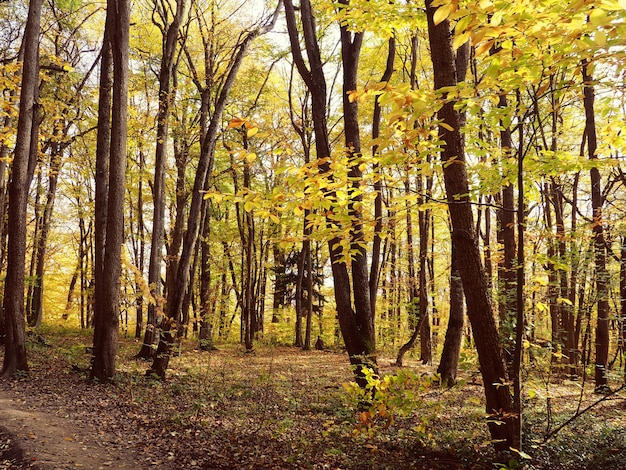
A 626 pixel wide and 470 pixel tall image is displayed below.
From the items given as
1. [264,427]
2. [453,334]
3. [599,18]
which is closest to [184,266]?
[264,427]

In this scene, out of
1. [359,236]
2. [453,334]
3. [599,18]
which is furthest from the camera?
[453,334]

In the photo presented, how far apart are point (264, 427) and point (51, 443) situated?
8.55 ft

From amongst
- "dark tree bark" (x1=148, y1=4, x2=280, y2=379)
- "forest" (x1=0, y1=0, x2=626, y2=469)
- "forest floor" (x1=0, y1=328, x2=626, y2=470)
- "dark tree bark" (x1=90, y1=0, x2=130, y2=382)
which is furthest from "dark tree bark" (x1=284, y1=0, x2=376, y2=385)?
"dark tree bark" (x1=90, y1=0, x2=130, y2=382)

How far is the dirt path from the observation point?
14.5 ft

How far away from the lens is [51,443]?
191 inches

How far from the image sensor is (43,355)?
995cm

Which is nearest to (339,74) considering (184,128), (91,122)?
(184,128)

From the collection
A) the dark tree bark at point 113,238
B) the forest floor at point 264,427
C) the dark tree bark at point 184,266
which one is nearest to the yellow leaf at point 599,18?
the forest floor at point 264,427

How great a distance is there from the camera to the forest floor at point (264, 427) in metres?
4.53

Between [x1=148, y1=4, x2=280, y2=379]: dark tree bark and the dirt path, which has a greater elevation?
[x1=148, y1=4, x2=280, y2=379]: dark tree bark

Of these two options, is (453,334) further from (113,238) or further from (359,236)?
(113,238)

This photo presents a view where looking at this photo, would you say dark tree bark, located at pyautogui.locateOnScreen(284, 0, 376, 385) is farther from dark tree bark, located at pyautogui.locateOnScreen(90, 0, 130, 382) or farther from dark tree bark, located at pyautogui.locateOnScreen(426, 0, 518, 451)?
dark tree bark, located at pyautogui.locateOnScreen(90, 0, 130, 382)

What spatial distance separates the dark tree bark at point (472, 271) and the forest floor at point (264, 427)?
0.89ft

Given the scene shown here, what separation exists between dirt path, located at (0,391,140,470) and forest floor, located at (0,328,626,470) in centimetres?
1
